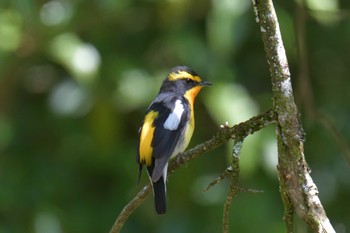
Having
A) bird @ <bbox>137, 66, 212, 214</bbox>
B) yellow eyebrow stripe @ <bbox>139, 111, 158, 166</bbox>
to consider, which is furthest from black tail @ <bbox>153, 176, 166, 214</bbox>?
yellow eyebrow stripe @ <bbox>139, 111, 158, 166</bbox>

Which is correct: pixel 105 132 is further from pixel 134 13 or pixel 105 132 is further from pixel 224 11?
pixel 224 11

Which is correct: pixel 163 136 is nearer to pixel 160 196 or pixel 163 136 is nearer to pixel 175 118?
pixel 175 118

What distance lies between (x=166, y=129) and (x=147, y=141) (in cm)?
12

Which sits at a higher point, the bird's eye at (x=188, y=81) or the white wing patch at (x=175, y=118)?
the white wing patch at (x=175, y=118)

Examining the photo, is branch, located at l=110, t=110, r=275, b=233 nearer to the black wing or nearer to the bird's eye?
the black wing

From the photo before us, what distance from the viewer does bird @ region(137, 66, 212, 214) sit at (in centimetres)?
369

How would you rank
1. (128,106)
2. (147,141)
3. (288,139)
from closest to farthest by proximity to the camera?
(288,139) < (147,141) < (128,106)

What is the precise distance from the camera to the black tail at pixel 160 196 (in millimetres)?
3563

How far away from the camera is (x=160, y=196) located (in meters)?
3.61

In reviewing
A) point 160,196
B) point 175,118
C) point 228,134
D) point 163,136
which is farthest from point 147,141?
point 228,134

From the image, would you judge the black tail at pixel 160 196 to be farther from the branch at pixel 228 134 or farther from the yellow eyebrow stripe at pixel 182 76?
the yellow eyebrow stripe at pixel 182 76

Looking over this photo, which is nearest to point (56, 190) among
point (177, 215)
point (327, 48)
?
point (177, 215)

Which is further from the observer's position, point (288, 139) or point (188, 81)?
point (188, 81)

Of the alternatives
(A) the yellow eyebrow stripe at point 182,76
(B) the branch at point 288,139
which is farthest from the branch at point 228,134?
(A) the yellow eyebrow stripe at point 182,76
